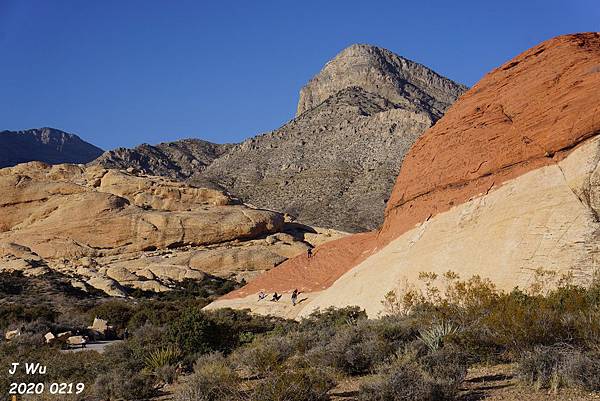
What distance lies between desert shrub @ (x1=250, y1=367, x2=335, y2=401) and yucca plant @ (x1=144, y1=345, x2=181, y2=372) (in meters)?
5.27

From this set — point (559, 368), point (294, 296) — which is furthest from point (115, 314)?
point (559, 368)

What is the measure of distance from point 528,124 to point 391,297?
6811 millimetres

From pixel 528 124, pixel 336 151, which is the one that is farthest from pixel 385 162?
pixel 528 124

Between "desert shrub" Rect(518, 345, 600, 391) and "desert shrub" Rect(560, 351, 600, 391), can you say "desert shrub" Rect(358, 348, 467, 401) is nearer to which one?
"desert shrub" Rect(518, 345, 600, 391)

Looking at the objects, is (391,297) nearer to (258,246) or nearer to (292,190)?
(258,246)

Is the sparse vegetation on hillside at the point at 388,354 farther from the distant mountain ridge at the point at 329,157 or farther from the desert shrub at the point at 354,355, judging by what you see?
the distant mountain ridge at the point at 329,157

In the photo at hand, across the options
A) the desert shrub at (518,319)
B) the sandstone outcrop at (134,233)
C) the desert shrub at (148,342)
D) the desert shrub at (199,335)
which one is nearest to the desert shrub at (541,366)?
the desert shrub at (518,319)

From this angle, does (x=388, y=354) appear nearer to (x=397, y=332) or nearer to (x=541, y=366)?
(x=397, y=332)

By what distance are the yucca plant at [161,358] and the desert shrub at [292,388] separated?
527 cm

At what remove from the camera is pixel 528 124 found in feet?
61.5

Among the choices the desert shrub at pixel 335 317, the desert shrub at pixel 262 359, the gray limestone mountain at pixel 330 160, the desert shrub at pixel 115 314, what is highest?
the gray limestone mountain at pixel 330 160

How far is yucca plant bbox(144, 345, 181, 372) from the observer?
14070 millimetres

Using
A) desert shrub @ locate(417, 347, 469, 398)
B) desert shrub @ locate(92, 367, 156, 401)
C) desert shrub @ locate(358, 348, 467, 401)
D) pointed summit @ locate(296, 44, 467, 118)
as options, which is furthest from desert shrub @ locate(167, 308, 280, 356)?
pointed summit @ locate(296, 44, 467, 118)

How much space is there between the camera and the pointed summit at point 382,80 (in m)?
140
